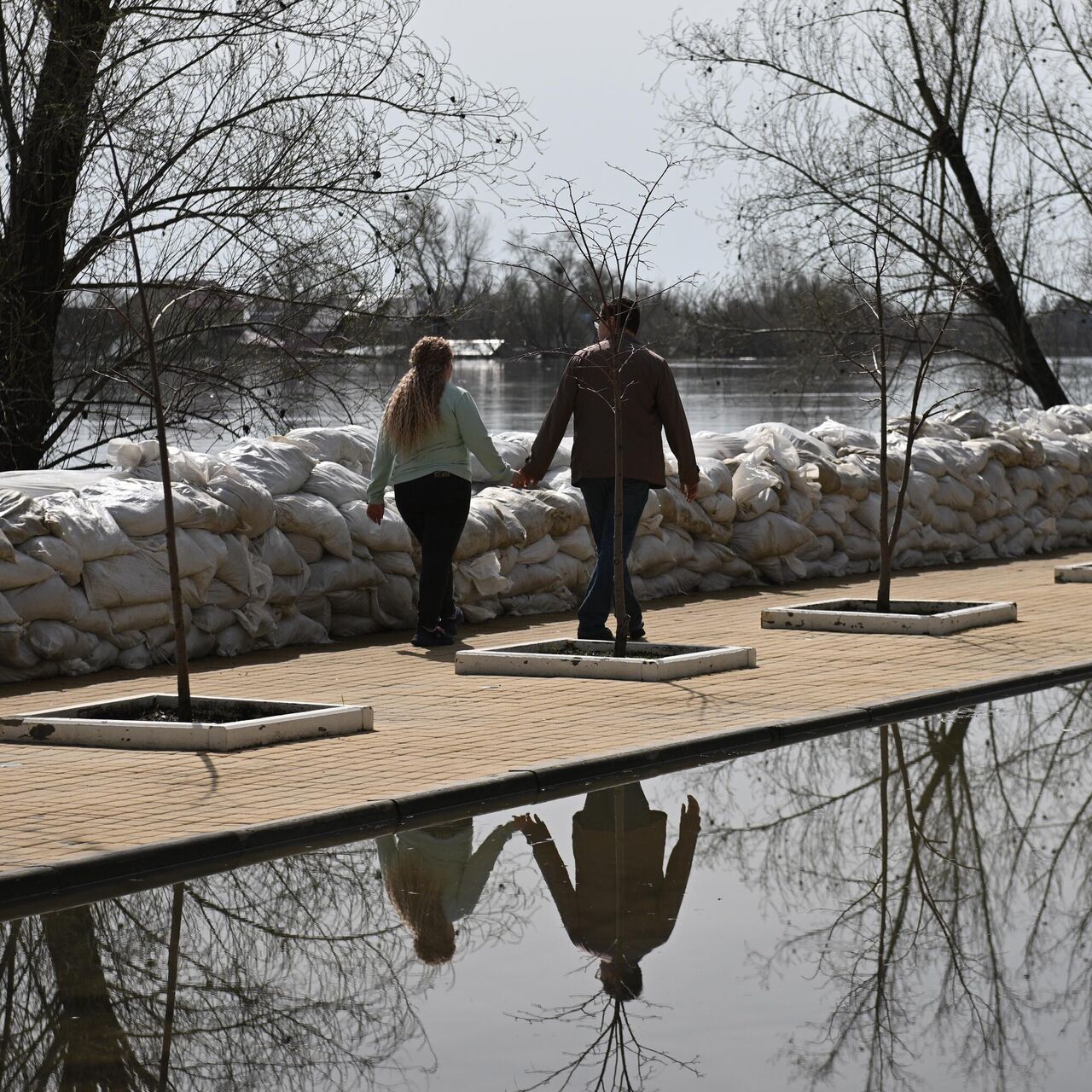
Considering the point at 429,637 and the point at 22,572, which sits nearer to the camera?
the point at 22,572

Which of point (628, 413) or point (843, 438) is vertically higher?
point (628, 413)

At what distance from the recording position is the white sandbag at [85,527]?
366 inches

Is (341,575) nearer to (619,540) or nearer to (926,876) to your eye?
(619,540)

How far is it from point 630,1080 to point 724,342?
58.0 feet

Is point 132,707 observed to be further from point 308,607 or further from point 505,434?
point 505,434

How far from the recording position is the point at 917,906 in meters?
4.93

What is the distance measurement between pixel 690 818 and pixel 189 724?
204 cm

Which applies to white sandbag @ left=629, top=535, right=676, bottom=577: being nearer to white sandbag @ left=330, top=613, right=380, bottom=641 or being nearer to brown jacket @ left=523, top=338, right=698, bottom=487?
white sandbag @ left=330, top=613, right=380, bottom=641

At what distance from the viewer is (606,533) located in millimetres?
10070

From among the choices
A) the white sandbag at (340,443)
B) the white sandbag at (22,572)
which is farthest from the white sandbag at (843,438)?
the white sandbag at (22,572)

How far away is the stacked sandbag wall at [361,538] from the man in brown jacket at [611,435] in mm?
1429

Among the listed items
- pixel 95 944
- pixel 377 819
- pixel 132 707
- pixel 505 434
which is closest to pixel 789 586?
pixel 505 434

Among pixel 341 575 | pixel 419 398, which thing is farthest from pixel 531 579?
pixel 419 398

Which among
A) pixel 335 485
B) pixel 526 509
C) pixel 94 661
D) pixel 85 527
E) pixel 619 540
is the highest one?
pixel 335 485
